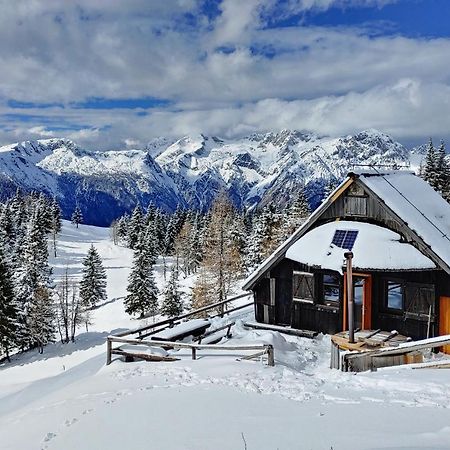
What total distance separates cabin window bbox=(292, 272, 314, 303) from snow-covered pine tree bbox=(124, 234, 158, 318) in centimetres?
4581

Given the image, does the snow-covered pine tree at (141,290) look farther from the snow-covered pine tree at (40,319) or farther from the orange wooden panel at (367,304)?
the orange wooden panel at (367,304)

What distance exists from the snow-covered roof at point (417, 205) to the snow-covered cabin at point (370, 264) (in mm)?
38

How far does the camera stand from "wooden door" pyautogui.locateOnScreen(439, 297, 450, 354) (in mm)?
17938

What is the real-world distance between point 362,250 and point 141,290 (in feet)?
167

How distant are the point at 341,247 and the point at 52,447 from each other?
13.3 m

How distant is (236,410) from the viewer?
10703 mm

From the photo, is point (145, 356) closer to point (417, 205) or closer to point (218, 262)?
point (417, 205)

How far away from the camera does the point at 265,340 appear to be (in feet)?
61.1

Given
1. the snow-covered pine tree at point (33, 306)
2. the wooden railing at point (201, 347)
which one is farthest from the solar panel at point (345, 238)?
the snow-covered pine tree at point (33, 306)

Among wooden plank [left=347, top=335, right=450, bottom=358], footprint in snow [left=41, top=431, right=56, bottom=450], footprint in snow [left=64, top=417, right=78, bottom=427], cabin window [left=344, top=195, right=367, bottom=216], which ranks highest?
cabin window [left=344, top=195, right=367, bottom=216]

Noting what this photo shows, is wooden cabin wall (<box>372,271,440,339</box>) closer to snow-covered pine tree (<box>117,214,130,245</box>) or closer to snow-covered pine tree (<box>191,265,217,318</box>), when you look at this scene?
snow-covered pine tree (<box>191,265,217,318</box>)

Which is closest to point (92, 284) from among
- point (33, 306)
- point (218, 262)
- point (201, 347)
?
point (33, 306)

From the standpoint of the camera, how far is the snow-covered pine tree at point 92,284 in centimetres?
7844

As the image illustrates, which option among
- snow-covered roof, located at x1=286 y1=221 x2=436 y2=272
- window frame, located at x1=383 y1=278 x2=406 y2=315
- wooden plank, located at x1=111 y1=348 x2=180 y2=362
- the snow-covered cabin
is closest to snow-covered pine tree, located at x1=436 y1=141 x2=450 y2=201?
the snow-covered cabin
